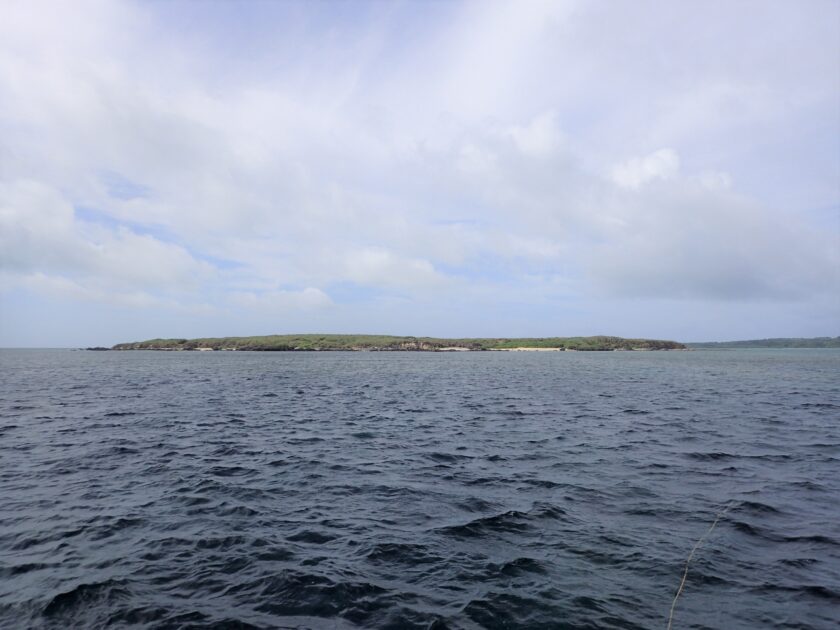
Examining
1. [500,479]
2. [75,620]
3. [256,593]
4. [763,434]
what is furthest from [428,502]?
[763,434]

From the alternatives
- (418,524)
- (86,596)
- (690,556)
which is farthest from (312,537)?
(690,556)

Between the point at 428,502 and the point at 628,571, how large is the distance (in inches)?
281

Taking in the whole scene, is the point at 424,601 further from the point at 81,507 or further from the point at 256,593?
the point at 81,507

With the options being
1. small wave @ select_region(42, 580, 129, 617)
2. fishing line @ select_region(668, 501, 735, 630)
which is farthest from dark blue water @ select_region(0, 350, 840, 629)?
fishing line @ select_region(668, 501, 735, 630)

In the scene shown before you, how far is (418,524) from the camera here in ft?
49.4

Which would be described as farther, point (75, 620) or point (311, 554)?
point (311, 554)

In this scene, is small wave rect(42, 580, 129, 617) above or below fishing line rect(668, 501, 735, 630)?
above

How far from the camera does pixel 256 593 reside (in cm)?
1100

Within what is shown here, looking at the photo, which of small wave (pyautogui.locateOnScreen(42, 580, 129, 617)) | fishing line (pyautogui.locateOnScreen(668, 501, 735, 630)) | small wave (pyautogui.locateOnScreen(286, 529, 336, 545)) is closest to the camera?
fishing line (pyautogui.locateOnScreen(668, 501, 735, 630))

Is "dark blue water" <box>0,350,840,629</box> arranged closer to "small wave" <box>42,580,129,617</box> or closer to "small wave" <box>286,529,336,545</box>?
"small wave" <box>42,580,129,617</box>

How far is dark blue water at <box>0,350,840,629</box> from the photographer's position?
10.5 meters

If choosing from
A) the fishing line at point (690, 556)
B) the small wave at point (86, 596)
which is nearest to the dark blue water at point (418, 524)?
the small wave at point (86, 596)

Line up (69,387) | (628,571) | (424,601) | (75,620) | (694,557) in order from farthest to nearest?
(69,387), (694,557), (628,571), (424,601), (75,620)

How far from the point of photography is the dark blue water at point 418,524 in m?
10.5
